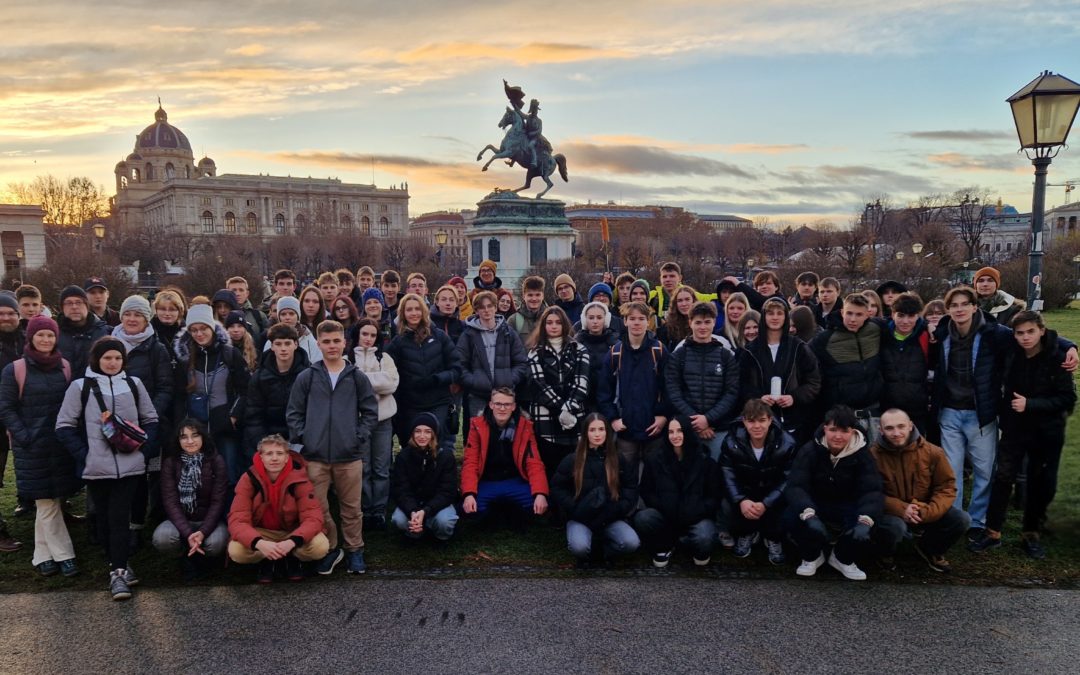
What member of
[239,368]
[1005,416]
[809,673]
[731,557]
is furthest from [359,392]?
[1005,416]

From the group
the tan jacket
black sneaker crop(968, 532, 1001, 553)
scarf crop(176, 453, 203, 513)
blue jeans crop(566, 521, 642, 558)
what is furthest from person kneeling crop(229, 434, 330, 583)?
black sneaker crop(968, 532, 1001, 553)

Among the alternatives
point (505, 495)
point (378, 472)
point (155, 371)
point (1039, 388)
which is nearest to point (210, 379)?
point (155, 371)

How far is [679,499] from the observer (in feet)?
18.3

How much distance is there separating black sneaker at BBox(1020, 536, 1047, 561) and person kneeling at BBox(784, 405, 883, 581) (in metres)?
1.41

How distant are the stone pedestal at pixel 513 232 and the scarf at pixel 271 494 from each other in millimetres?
28762

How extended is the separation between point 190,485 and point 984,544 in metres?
6.35

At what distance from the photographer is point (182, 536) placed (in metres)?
5.35

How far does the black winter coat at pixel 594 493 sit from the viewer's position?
219 inches

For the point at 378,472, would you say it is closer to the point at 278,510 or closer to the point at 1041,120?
the point at 278,510

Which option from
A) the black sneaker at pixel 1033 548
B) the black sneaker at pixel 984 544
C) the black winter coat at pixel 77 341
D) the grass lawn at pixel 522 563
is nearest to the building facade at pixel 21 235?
the black winter coat at pixel 77 341

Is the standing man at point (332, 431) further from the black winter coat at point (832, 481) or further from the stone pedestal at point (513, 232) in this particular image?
the stone pedestal at point (513, 232)

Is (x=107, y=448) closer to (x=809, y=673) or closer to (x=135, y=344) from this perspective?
(x=135, y=344)

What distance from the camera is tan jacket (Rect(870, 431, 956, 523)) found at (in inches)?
206

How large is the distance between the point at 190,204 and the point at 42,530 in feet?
358
